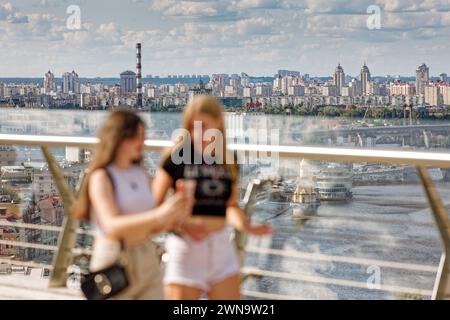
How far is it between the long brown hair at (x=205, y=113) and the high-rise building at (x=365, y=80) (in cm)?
5841

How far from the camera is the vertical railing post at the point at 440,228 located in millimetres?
3383

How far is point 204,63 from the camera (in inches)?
3029

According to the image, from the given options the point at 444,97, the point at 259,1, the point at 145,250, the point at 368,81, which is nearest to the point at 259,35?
the point at 259,1

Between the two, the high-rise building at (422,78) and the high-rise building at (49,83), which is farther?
the high-rise building at (422,78)

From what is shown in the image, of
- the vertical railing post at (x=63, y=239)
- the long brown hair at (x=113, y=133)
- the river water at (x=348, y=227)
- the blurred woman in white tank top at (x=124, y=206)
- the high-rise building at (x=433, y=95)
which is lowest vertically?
the river water at (x=348, y=227)

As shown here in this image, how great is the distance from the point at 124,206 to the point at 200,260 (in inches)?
12.7

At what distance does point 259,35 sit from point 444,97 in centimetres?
2605

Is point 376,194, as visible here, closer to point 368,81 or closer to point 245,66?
point 368,81

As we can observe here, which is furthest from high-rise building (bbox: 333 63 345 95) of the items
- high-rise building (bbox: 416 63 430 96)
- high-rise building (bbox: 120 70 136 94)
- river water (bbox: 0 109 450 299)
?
high-rise building (bbox: 120 70 136 94)

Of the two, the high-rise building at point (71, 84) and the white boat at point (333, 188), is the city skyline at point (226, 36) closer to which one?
the high-rise building at point (71, 84)

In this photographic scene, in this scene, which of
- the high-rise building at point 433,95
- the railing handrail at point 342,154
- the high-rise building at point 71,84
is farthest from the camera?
the high-rise building at point 433,95

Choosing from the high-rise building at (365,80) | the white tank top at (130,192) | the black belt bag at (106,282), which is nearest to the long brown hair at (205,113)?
the white tank top at (130,192)

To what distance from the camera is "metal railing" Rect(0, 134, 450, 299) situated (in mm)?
3277

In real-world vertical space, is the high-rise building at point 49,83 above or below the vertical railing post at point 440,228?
above
